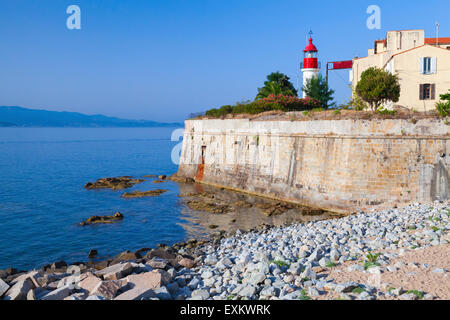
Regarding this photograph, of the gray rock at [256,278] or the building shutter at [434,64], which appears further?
the building shutter at [434,64]

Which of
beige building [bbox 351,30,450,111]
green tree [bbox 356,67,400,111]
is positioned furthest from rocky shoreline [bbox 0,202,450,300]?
beige building [bbox 351,30,450,111]

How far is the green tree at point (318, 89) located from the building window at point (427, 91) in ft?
36.9

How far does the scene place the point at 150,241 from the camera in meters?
14.7

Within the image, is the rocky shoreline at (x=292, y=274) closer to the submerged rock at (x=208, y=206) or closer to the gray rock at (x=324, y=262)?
the gray rock at (x=324, y=262)

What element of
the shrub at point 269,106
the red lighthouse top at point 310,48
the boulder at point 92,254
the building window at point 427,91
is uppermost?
the red lighthouse top at point 310,48

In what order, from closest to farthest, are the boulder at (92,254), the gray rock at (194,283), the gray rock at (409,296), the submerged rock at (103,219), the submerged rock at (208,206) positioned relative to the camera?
the gray rock at (409,296)
the gray rock at (194,283)
the boulder at (92,254)
the submerged rock at (103,219)
the submerged rock at (208,206)

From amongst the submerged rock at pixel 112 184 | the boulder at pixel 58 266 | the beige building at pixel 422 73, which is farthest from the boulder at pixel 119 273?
the beige building at pixel 422 73

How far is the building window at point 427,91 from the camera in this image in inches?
963

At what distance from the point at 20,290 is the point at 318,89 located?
33.0 m

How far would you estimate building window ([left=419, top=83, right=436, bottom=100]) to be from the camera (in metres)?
24.5

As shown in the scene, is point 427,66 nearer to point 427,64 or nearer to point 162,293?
point 427,64

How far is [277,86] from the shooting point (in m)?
36.5

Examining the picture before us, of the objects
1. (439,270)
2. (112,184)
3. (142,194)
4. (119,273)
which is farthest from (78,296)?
(112,184)
